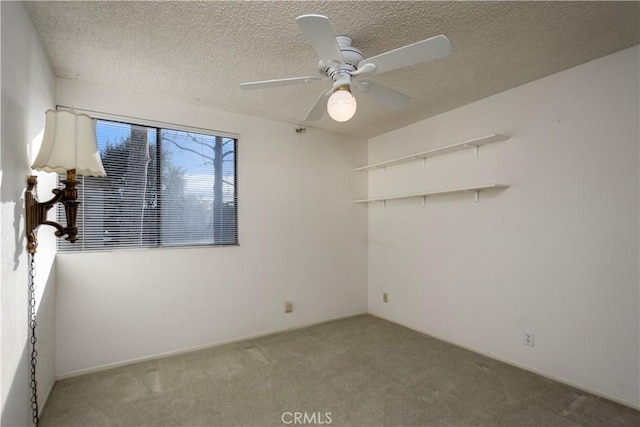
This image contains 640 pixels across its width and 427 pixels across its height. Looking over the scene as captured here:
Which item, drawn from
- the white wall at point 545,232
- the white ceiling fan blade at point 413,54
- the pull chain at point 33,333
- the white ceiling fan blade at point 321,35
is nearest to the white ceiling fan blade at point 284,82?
the white ceiling fan blade at point 321,35

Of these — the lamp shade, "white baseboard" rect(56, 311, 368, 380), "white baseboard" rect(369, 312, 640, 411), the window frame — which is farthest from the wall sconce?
"white baseboard" rect(369, 312, 640, 411)

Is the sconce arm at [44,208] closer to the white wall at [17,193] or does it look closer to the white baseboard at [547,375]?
the white wall at [17,193]

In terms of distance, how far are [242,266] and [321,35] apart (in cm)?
243

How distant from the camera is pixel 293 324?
3.57 metres

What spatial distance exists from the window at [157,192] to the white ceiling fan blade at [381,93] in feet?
5.73

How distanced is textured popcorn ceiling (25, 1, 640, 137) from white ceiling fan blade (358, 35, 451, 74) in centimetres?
32

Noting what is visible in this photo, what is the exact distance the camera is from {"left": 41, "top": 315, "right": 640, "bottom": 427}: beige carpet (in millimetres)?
1976

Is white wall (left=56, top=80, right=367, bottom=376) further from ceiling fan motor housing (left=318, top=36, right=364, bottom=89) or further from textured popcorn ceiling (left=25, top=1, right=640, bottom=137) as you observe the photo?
ceiling fan motor housing (left=318, top=36, right=364, bottom=89)

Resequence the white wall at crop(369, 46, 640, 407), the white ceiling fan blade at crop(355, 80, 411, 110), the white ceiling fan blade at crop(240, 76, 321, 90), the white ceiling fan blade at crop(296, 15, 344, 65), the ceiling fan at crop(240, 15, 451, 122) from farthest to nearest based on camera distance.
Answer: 1. the white wall at crop(369, 46, 640, 407)
2. the white ceiling fan blade at crop(355, 80, 411, 110)
3. the white ceiling fan blade at crop(240, 76, 321, 90)
4. the ceiling fan at crop(240, 15, 451, 122)
5. the white ceiling fan blade at crop(296, 15, 344, 65)

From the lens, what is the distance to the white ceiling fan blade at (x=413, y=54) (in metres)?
1.42

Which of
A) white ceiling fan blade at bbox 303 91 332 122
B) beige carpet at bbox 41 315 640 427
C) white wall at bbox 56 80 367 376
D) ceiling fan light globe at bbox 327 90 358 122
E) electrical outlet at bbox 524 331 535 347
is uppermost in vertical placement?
white ceiling fan blade at bbox 303 91 332 122

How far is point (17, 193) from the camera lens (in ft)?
5.20

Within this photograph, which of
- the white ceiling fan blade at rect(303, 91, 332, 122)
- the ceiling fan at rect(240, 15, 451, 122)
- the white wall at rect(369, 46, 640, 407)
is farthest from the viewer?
the white wall at rect(369, 46, 640, 407)

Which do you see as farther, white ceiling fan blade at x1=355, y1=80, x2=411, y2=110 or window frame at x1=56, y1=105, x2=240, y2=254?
window frame at x1=56, y1=105, x2=240, y2=254
